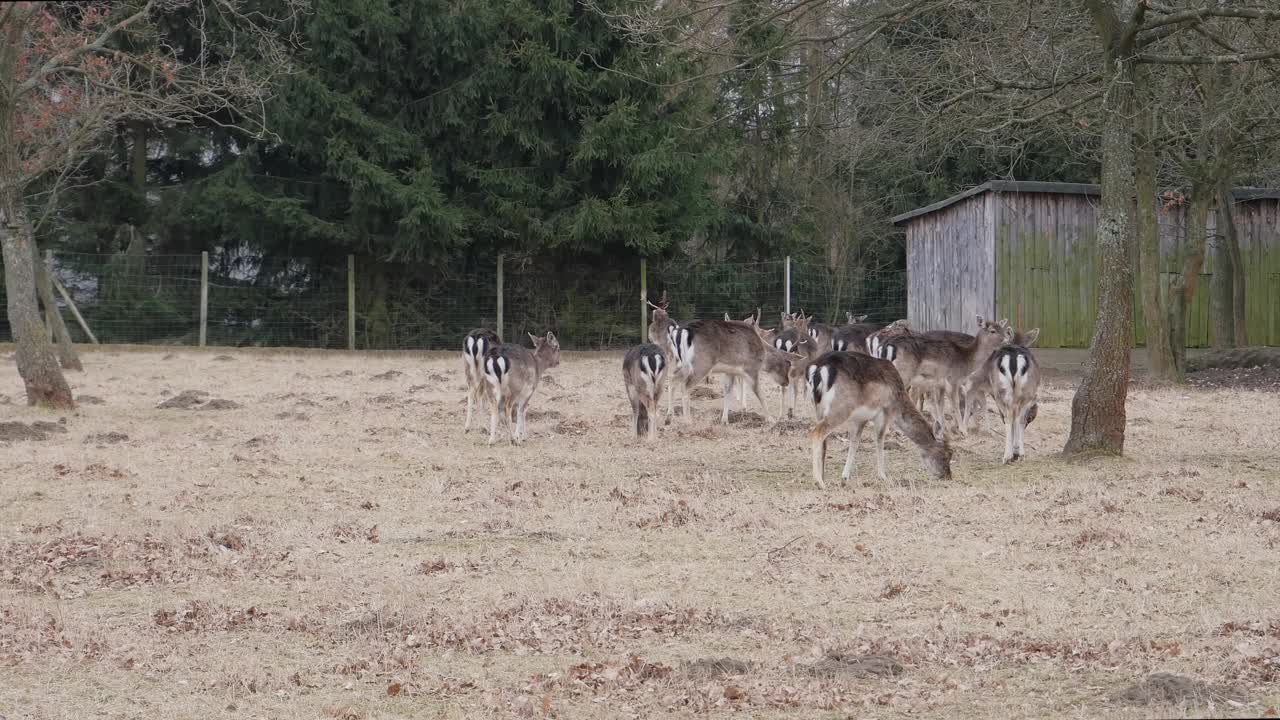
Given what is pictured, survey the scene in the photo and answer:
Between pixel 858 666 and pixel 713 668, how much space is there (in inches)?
25.4

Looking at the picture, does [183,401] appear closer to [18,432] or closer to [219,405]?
[219,405]

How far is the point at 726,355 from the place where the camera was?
52.3 ft

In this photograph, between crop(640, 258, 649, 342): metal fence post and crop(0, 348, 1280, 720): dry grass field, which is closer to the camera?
crop(0, 348, 1280, 720): dry grass field

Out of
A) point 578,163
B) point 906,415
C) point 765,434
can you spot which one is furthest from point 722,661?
point 578,163

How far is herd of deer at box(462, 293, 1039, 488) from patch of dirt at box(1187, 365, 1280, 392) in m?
5.32

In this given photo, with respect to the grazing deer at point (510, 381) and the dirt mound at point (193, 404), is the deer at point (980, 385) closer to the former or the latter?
the grazing deer at point (510, 381)

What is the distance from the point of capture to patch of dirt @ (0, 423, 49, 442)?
43.9ft

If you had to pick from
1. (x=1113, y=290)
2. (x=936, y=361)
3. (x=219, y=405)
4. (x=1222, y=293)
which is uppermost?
(x=1222, y=293)

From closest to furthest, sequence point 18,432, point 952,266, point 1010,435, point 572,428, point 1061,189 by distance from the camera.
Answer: point 1010,435 → point 18,432 → point 572,428 → point 1061,189 → point 952,266

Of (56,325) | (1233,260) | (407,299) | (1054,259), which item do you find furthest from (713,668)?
(407,299)

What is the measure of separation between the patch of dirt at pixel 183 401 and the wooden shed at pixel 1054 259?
13413 millimetres

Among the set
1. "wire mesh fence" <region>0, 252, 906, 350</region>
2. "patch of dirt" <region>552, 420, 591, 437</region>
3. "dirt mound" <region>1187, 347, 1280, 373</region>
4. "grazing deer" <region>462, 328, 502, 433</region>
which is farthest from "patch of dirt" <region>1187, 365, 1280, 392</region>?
"grazing deer" <region>462, 328, 502, 433</region>

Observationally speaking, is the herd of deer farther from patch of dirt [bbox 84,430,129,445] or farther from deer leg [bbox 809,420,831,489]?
patch of dirt [bbox 84,430,129,445]

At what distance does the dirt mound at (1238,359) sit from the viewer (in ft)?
70.1
